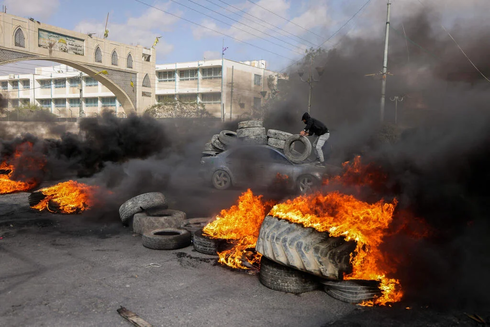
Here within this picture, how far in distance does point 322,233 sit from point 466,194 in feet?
6.99

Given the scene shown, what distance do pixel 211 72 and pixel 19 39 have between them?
2492cm

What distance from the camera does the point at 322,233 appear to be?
416 centimetres

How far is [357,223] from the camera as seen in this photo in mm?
4402

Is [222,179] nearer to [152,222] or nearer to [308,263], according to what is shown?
[152,222]

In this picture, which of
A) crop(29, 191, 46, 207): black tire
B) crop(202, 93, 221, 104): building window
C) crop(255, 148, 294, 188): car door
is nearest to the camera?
crop(29, 191, 46, 207): black tire

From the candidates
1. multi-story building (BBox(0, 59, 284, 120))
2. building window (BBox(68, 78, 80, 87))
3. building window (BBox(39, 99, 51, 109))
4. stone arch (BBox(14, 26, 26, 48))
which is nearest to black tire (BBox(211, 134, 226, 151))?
stone arch (BBox(14, 26, 26, 48))

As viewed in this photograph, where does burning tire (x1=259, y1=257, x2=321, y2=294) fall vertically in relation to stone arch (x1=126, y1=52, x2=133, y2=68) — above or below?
below

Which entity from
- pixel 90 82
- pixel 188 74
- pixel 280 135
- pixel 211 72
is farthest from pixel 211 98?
Result: pixel 280 135

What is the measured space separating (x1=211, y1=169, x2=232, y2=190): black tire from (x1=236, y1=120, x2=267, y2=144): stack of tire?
1.62 meters

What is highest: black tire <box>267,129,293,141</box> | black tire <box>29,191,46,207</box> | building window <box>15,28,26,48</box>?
building window <box>15,28,26,48</box>

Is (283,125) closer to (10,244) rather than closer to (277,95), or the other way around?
(277,95)

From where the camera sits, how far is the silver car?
32.7ft

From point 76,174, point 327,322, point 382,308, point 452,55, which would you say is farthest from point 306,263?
point 452,55

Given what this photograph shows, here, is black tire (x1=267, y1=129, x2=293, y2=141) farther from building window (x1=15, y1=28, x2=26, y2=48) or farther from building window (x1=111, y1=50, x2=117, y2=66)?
building window (x1=111, y1=50, x2=117, y2=66)
